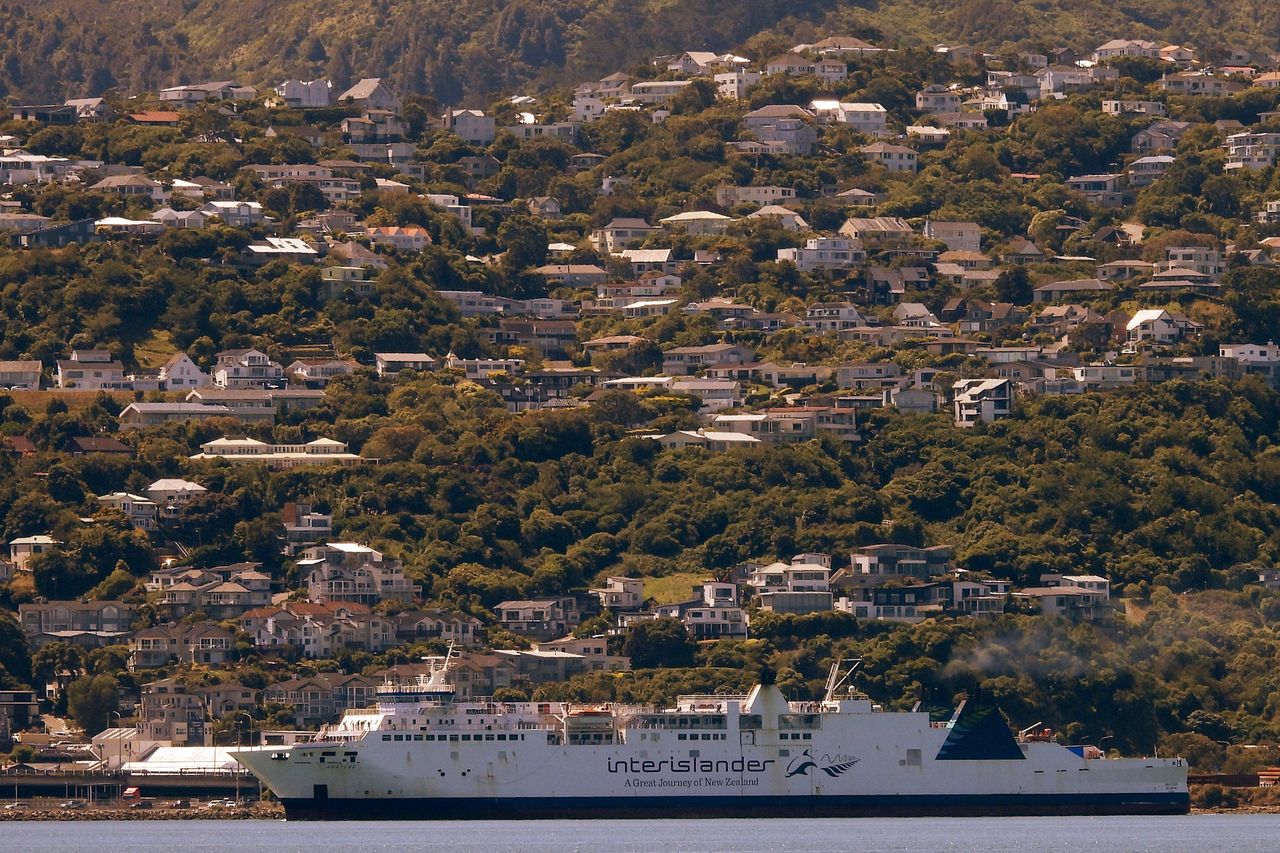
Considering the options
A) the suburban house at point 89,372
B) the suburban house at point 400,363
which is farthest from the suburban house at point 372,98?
the suburban house at point 89,372

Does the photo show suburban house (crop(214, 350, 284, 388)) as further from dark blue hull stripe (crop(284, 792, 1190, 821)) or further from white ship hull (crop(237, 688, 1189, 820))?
dark blue hull stripe (crop(284, 792, 1190, 821))

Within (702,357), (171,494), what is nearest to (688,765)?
(171,494)

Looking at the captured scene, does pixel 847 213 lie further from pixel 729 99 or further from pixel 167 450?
pixel 167 450

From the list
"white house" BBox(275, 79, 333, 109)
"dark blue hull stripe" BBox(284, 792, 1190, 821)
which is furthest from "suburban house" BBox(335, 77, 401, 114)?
"dark blue hull stripe" BBox(284, 792, 1190, 821)

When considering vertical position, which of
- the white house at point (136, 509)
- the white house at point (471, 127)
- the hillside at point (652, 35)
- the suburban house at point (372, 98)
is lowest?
the white house at point (136, 509)

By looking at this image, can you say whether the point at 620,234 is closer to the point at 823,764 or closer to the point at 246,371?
the point at 246,371

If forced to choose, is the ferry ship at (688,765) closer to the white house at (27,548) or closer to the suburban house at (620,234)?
the white house at (27,548)
